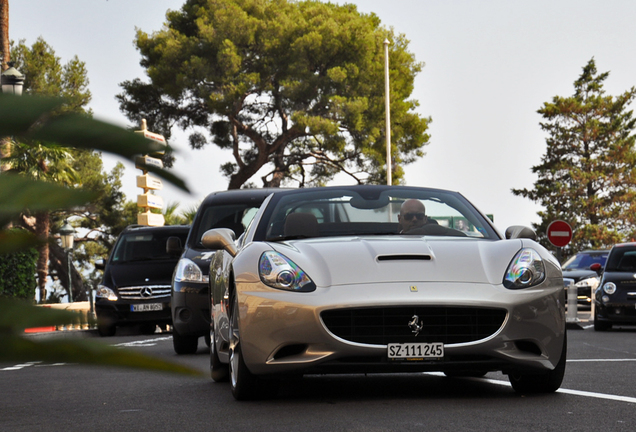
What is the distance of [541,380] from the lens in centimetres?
625

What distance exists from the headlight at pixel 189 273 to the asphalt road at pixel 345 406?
320 cm

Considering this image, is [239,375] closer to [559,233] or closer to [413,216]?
[413,216]

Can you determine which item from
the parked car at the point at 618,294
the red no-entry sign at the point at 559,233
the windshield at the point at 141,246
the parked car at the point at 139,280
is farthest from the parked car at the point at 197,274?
the red no-entry sign at the point at 559,233

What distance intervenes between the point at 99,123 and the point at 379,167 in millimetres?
41868

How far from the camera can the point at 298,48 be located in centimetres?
3981

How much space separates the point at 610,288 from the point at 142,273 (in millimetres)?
7768

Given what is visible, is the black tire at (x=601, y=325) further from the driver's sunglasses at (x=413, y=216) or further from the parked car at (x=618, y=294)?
the driver's sunglasses at (x=413, y=216)

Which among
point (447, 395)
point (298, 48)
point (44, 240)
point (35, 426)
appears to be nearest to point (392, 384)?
point (447, 395)

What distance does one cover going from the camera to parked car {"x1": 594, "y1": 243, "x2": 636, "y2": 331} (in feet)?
57.4

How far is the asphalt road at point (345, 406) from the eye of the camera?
503 cm

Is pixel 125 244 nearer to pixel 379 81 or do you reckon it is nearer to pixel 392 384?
pixel 392 384

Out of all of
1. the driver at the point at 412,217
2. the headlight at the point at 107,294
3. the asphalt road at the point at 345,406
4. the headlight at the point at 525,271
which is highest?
the driver at the point at 412,217

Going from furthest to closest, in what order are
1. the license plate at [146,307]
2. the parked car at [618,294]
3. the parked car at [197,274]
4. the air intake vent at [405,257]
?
1. the parked car at [618,294]
2. the license plate at [146,307]
3. the parked car at [197,274]
4. the air intake vent at [405,257]

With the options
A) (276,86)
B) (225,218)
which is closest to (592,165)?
(276,86)
